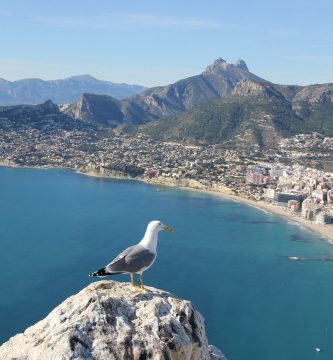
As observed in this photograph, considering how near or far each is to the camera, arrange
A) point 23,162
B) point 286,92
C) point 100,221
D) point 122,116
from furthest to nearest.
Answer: point 122,116
point 286,92
point 23,162
point 100,221

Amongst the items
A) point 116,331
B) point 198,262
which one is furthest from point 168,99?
point 116,331

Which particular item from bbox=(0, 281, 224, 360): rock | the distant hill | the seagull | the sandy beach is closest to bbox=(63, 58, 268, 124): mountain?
the distant hill

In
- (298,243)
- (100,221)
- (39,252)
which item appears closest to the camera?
(39,252)

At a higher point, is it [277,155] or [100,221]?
[277,155]

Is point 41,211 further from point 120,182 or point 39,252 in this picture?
point 120,182

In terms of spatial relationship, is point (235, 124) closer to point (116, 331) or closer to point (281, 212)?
point (281, 212)

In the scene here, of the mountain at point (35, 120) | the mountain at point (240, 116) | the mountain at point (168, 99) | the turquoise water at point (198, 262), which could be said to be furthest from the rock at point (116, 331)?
the mountain at point (168, 99)

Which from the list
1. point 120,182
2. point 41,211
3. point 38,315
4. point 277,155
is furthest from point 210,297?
point 277,155

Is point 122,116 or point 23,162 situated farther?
point 122,116
